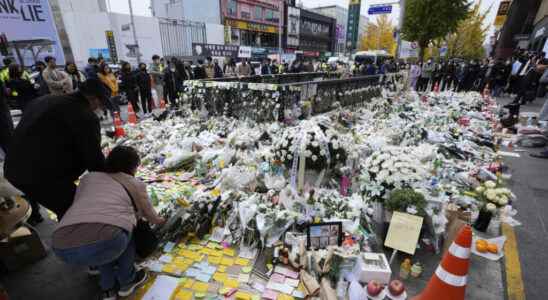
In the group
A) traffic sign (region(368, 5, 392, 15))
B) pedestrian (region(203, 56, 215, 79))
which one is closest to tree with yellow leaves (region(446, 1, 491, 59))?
traffic sign (region(368, 5, 392, 15))

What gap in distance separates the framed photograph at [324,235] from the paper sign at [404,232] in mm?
479

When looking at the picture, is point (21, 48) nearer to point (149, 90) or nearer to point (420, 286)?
point (149, 90)

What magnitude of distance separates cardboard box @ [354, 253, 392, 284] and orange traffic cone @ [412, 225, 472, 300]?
0.36 metres

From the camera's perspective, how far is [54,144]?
6.57 feet

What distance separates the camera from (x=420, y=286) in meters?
2.30

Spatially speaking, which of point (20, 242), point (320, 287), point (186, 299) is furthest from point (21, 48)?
point (320, 287)

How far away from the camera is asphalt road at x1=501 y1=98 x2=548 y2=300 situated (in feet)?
7.79

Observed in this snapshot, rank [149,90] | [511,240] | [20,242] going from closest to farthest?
[20,242], [511,240], [149,90]

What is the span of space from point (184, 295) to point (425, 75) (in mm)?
15189

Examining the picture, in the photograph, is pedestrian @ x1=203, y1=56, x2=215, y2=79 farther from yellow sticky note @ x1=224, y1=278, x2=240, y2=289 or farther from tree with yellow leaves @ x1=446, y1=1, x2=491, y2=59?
tree with yellow leaves @ x1=446, y1=1, x2=491, y2=59

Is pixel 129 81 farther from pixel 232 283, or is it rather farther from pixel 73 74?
pixel 232 283

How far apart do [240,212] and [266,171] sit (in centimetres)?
100

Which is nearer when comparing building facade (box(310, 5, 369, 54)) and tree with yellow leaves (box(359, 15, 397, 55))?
tree with yellow leaves (box(359, 15, 397, 55))

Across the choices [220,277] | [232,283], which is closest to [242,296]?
[232,283]
